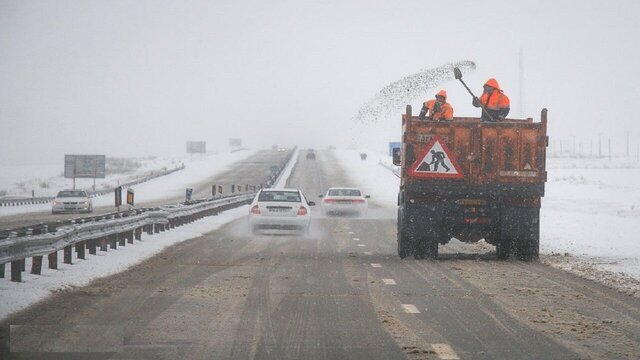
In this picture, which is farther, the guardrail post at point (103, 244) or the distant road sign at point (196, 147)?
the distant road sign at point (196, 147)

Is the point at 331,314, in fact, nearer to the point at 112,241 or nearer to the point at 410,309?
the point at 410,309

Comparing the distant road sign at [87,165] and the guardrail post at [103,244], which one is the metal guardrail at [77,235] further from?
the distant road sign at [87,165]

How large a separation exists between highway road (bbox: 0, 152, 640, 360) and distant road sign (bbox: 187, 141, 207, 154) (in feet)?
497

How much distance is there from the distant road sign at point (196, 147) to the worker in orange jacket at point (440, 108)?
5931 inches

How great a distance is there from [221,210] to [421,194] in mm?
24570

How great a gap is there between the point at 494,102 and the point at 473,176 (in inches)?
57.5

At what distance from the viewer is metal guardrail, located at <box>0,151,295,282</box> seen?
12680 millimetres

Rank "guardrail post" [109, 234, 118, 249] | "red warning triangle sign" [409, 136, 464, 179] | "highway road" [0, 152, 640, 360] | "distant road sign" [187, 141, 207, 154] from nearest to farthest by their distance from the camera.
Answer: "highway road" [0, 152, 640, 360], "red warning triangle sign" [409, 136, 464, 179], "guardrail post" [109, 234, 118, 249], "distant road sign" [187, 141, 207, 154]

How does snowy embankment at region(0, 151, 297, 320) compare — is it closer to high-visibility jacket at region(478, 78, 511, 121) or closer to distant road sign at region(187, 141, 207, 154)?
high-visibility jacket at region(478, 78, 511, 121)

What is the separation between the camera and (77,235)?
16.1 m

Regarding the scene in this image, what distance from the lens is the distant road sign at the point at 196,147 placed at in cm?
16662

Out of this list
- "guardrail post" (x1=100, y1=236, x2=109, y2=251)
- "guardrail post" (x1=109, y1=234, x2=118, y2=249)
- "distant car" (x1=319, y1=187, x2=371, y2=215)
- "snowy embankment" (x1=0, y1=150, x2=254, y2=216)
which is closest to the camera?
"guardrail post" (x1=100, y1=236, x2=109, y2=251)

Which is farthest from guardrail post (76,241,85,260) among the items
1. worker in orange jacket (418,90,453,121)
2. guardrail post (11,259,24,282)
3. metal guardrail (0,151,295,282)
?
worker in orange jacket (418,90,453,121)

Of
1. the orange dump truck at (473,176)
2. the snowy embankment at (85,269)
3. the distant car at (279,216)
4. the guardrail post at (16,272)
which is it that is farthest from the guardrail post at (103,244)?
the distant car at (279,216)
